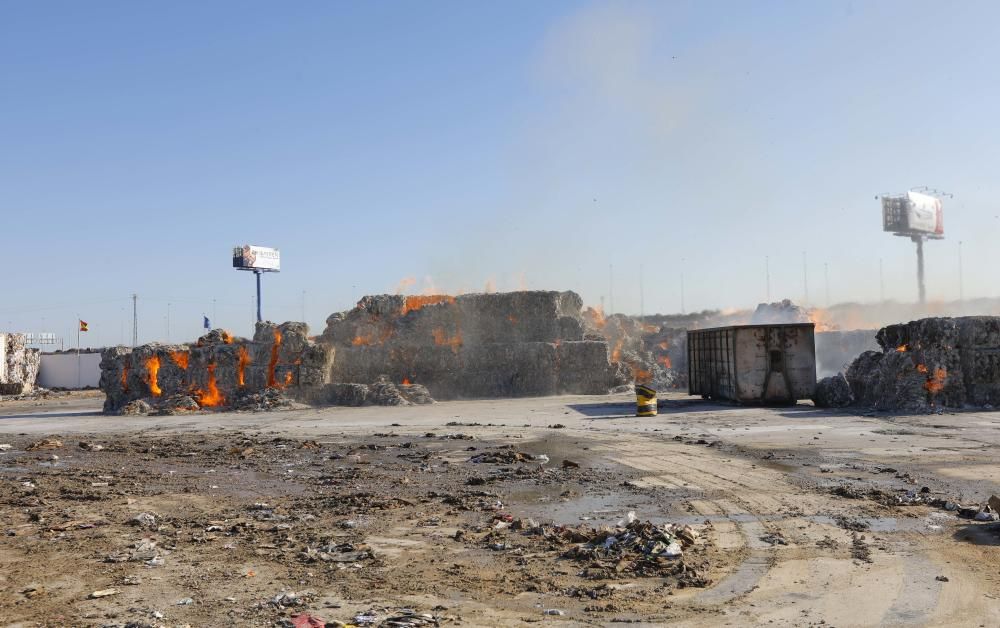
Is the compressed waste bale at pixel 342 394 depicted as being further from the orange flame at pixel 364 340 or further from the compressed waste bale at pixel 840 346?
the compressed waste bale at pixel 840 346

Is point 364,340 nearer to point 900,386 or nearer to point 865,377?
point 865,377

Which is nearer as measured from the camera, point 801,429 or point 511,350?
point 801,429

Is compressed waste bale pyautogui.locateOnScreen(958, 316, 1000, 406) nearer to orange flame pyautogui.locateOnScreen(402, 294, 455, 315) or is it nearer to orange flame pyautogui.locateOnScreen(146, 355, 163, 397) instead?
orange flame pyautogui.locateOnScreen(402, 294, 455, 315)

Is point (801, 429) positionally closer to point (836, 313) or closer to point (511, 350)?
point (511, 350)

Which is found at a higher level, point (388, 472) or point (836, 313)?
point (836, 313)

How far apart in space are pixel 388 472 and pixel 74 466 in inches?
251

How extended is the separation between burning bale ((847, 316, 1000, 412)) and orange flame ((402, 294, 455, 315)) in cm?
2024

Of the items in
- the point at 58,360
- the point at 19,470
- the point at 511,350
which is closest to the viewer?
the point at 19,470

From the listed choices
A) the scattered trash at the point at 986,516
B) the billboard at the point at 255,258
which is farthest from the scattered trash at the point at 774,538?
the billboard at the point at 255,258

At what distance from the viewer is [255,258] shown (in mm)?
74250

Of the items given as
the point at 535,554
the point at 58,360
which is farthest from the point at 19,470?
the point at 58,360

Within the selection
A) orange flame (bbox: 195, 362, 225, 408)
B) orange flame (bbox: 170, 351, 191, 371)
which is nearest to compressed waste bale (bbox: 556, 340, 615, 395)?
orange flame (bbox: 195, 362, 225, 408)

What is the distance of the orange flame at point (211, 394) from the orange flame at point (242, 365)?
918 mm

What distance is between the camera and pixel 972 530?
8258 mm
